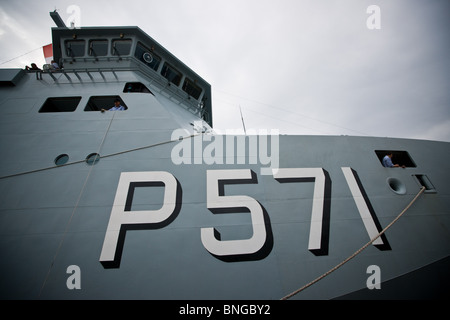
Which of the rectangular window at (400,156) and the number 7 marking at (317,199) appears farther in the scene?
the rectangular window at (400,156)

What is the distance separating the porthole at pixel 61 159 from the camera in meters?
3.40

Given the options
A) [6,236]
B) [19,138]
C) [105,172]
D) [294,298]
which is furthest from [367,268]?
[19,138]

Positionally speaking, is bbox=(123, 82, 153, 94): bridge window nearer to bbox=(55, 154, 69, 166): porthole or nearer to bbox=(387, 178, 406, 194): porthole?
bbox=(55, 154, 69, 166): porthole

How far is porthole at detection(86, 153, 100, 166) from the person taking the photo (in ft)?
10.9

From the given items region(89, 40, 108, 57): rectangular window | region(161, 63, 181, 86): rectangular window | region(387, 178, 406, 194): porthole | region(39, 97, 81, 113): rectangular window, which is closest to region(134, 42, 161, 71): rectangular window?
region(161, 63, 181, 86): rectangular window

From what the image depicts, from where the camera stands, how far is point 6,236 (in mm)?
2699

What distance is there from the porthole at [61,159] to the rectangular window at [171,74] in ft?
13.3

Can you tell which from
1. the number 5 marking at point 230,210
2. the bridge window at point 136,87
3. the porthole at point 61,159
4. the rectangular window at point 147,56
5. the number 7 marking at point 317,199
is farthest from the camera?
the rectangular window at point 147,56

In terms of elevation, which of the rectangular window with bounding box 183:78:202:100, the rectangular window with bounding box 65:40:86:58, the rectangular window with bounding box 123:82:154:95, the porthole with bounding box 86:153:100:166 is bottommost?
the porthole with bounding box 86:153:100:166

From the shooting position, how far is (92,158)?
3.40 m

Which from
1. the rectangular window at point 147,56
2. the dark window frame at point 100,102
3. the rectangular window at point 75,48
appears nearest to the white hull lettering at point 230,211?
the dark window frame at point 100,102

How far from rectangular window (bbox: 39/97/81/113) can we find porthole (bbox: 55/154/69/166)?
1806 mm

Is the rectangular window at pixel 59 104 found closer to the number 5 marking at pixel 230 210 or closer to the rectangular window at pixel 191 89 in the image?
the rectangular window at pixel 191 89

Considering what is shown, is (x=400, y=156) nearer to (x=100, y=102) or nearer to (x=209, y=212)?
(x=209, y=212)
